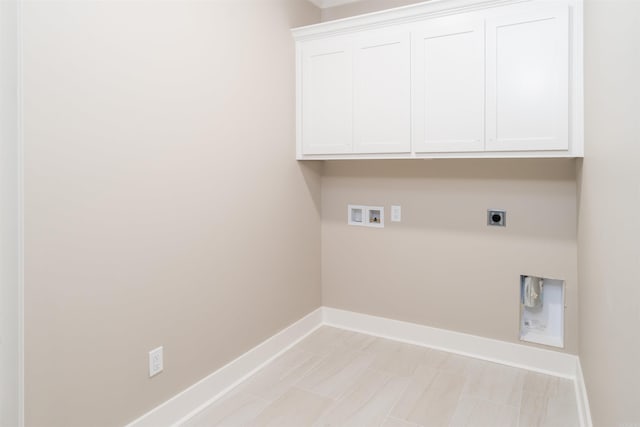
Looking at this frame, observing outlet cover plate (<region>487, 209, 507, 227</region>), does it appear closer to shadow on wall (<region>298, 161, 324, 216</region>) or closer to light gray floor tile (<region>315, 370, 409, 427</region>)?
light gray floor tile (<region>315, 370, 409, 427</region>)

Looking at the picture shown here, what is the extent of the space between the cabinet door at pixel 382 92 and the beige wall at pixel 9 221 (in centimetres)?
190

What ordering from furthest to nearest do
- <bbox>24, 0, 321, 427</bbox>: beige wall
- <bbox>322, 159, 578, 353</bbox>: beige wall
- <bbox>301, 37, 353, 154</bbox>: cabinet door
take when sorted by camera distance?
<bbox>301, 37, 353, 154</bbox>: cabinet door
<bbox>322, 159, 578, 353</bbox>: beige wall
<bbox>24, 0, 321, 427</bbox>: beige wall

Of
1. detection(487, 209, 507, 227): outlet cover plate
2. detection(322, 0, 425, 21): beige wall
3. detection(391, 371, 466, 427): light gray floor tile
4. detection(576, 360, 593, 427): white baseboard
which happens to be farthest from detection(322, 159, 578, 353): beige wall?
detection(322, 0, 425, 21): beige wall

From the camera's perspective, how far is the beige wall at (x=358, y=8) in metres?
3.02

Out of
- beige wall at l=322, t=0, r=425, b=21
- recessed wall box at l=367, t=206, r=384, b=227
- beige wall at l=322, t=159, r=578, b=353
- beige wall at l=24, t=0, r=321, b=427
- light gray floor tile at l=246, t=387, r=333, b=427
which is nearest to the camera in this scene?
beige wall at l=24, t=0, r=321, b=427

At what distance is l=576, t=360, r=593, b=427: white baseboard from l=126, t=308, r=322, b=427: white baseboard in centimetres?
181

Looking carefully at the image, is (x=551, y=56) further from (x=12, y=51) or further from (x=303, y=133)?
(x=12, y=51)

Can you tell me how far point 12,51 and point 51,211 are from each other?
58 cm

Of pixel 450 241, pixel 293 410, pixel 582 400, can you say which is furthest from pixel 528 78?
pixel 293 410

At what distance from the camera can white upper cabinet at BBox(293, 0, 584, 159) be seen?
7.32ft

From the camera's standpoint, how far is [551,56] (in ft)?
7.31

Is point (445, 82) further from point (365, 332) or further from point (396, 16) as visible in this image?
point (365, 332)

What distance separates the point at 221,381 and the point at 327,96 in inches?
77.6

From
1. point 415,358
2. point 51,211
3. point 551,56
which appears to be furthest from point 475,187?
point 51,211
